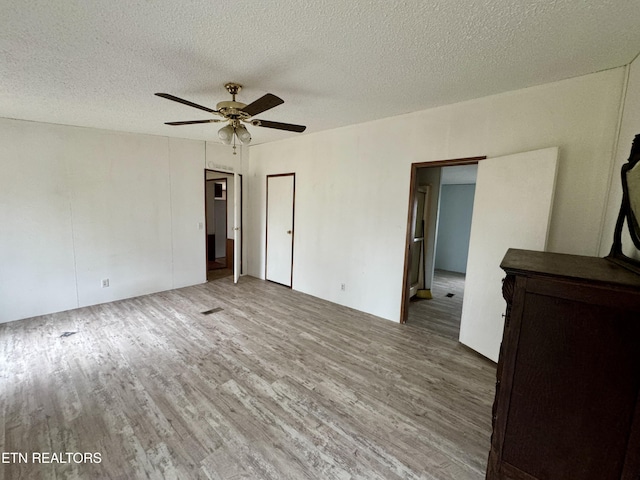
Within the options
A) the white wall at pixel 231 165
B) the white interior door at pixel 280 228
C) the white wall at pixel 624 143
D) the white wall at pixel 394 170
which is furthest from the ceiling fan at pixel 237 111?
the white wall at pixel 624 143

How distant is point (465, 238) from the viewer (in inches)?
253

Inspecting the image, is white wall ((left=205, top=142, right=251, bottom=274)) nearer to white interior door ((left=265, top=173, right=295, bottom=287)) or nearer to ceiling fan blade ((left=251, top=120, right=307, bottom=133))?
white interior door ((left=265, top=173, right=295, bottom=287))

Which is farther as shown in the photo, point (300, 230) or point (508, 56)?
point (300, 230)

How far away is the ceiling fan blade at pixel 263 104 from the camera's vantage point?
5.85ft

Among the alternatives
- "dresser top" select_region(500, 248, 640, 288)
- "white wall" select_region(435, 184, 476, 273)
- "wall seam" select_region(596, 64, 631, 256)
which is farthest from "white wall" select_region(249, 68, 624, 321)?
"white wall" select_region(435, 184, 476, 273)

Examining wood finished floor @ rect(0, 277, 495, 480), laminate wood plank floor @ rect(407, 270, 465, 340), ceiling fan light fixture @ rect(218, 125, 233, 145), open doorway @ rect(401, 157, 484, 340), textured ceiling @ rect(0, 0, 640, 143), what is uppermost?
textured ceiling @ rect(0, 0, 640, 143)

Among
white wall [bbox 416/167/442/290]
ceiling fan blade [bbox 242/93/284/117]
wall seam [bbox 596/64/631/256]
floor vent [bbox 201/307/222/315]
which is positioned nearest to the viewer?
ceiling fan blade [bbox 242/93/284/117]

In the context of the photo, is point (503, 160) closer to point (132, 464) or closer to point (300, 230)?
point (300, 230)

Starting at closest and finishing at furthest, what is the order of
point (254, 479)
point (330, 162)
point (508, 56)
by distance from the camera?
point (254, 479) → point (508, 56) → point (330, 162)

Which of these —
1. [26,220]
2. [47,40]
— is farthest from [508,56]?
[26,220]

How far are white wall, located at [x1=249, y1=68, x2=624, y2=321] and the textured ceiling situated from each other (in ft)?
0.76

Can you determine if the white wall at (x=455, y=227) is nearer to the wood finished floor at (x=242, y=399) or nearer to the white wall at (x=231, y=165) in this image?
the wood finished floor at (x=242, y=399)

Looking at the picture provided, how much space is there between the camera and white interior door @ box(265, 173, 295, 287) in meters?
4.72

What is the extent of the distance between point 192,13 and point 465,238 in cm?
658
